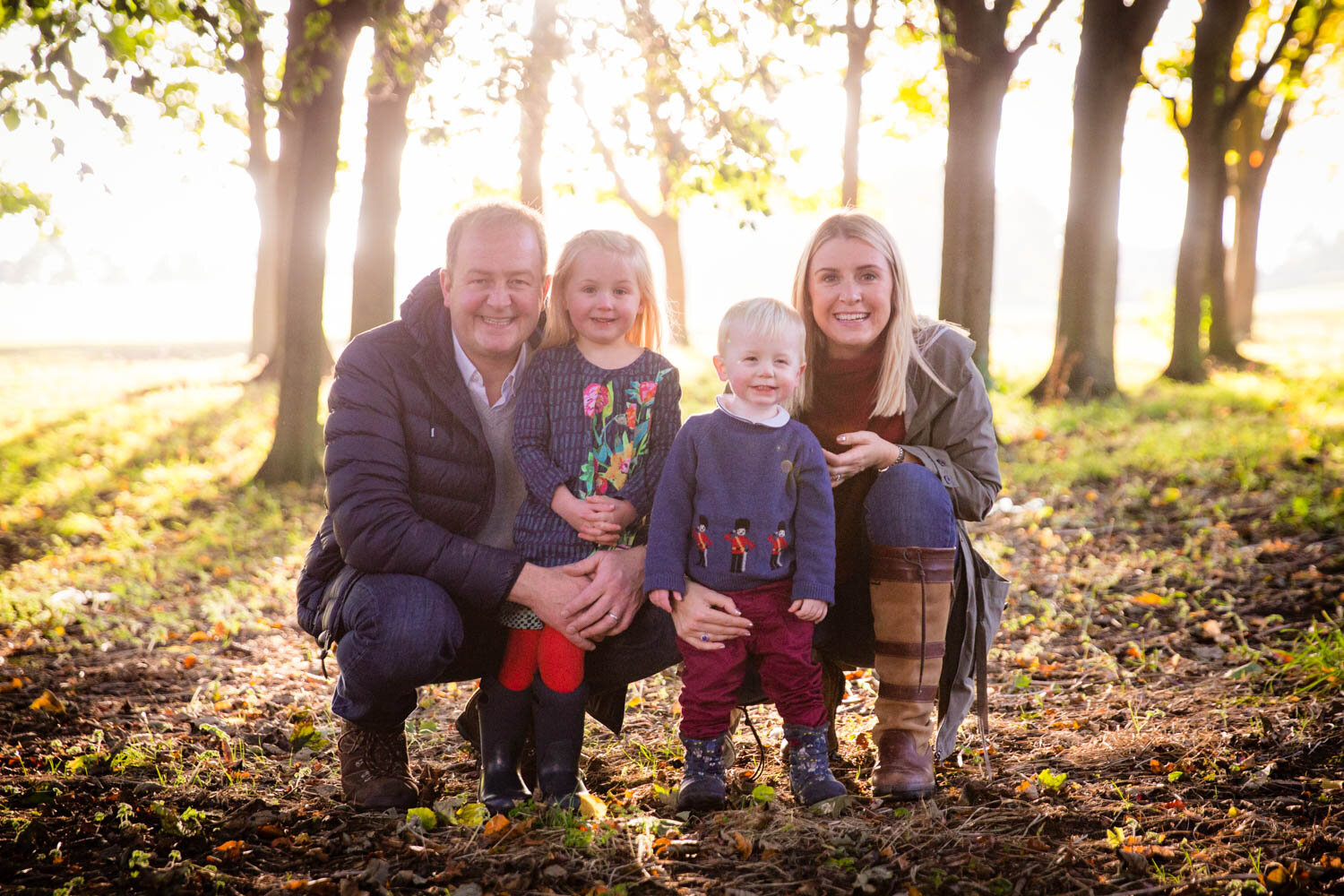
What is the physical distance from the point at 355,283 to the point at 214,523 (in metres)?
2.64

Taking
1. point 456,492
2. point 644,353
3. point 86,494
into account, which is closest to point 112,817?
point 456,492

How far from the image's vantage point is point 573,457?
3.07 metres

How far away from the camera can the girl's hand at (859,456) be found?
300 cm

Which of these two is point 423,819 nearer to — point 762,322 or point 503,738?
point 503,738

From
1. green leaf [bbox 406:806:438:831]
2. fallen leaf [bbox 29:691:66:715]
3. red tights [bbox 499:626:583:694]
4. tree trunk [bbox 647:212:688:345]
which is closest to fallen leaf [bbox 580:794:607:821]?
red tights [bbox 499:626:583:694]

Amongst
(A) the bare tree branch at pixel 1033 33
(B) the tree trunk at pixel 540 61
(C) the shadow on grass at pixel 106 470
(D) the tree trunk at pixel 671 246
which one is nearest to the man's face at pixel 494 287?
(B) the tree trunk at pixel 540 61

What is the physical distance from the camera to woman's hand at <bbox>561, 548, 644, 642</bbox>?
9.35ft

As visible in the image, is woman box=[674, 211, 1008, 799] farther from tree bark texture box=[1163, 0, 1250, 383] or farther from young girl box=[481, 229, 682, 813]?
tree bark texture box=[1163, 0, 1250, 383]

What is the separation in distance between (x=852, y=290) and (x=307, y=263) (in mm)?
6117

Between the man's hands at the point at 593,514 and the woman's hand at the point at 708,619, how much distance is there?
0.97 ft

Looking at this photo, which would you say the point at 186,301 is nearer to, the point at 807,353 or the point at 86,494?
the point at 86,494

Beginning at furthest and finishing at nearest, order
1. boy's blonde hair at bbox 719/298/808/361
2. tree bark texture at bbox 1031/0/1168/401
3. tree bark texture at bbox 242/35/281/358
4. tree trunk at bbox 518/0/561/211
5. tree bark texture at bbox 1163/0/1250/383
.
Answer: tree bark texture at bbox 242/35/281/358 → tree bark texture at bbox 1163/0/1250/383 → tree bark texture at bbox 1031/0/1168/401 → tree trunk at bbox 518/0/561/211 → boy's blonde hair at bbox 719/298/808/361

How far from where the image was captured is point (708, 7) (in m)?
5.07

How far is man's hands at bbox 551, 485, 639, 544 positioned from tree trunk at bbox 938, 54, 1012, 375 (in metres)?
6.50
